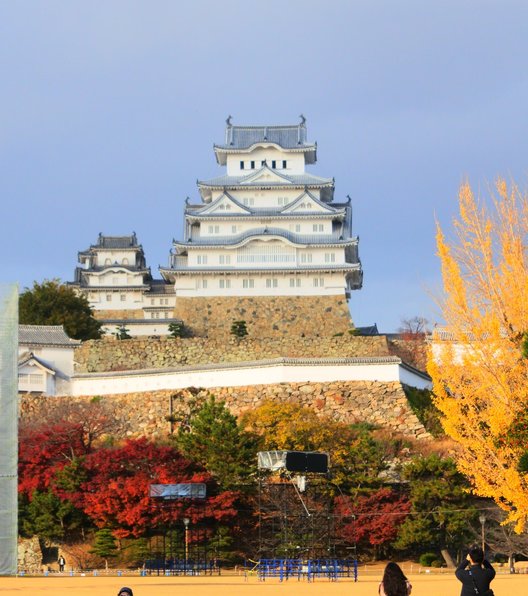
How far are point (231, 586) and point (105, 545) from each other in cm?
795

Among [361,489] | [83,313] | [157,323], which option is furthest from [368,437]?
[157,323]

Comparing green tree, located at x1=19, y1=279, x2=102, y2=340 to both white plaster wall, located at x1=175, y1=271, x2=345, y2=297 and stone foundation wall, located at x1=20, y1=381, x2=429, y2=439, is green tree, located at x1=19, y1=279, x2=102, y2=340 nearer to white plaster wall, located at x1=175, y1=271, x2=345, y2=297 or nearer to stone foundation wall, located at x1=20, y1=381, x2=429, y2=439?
white plaster wall, located at x1=175, y1=271, x2=345, y2=297

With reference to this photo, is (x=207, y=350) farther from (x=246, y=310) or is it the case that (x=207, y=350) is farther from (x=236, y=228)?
(x=236, y=228)

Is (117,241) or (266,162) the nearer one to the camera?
(266,162)

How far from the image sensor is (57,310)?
45.8 metres

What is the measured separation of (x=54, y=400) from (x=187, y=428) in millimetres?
6190

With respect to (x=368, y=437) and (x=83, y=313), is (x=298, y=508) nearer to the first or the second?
(x=368, y=437)

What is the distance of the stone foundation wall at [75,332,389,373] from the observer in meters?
42.1

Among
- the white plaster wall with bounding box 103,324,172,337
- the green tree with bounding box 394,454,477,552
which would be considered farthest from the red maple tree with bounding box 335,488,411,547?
the white plaster wall with bounding box 103,324,172,337

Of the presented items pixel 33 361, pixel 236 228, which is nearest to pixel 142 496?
pixel 33 361

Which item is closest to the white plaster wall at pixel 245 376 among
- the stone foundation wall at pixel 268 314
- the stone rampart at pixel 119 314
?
the stone foundation wall at pixel 268 314

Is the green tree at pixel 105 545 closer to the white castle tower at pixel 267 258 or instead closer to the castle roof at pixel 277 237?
the white castle tower at pixel 267 258

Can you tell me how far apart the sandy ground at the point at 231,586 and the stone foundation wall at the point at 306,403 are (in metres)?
10.0

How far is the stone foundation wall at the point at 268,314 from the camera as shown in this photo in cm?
4872
